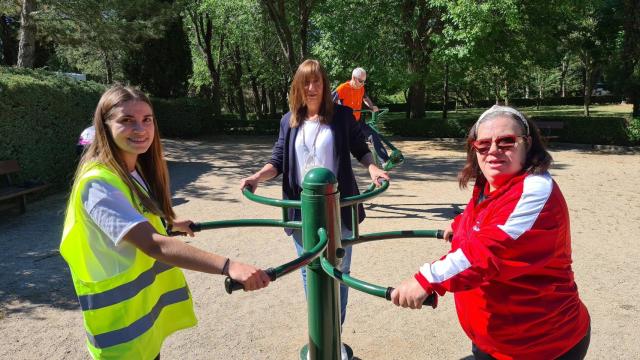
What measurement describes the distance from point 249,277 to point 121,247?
0.50 metres

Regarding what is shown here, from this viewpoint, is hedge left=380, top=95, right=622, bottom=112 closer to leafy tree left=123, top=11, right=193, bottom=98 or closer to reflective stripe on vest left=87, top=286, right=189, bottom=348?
leafy tree left=123, top=11, right=193, bottom=98

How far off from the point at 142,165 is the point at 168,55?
1697 centimetres

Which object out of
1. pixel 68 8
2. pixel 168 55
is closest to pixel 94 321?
pixel 68 8

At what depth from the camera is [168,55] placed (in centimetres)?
1764

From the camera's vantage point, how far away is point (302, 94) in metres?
2.71

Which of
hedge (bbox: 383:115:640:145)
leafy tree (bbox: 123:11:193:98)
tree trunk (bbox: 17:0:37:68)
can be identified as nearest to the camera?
tree trunk (bbox: 17:0:37:68)

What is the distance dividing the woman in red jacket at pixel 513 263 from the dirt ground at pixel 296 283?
1704 millimetres

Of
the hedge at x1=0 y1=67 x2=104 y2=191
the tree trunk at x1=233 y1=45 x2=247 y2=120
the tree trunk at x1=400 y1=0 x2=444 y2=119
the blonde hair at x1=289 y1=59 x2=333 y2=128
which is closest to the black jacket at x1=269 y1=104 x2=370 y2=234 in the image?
the blonde hair at x1=289 y1=59 x2=333 y2=128

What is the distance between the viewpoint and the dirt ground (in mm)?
3346

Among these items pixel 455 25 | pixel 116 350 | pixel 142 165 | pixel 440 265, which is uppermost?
pixel 455 25

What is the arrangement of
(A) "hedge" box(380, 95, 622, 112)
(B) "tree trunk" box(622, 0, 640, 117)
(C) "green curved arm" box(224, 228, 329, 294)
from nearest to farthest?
(C) "green curved arm" box(224, 228, 329, 294), (B) "tree trunk" box(622, 0, 640, 117), (A) "hedge" box(380, 95, 622, 112)

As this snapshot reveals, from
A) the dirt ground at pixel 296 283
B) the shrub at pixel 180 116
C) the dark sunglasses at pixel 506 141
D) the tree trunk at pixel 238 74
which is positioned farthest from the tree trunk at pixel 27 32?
the tree trunk at pixel 238 74

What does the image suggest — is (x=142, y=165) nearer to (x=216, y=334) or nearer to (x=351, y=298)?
(x=216, y=334)

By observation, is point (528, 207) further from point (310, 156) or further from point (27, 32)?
point (27, 32)
